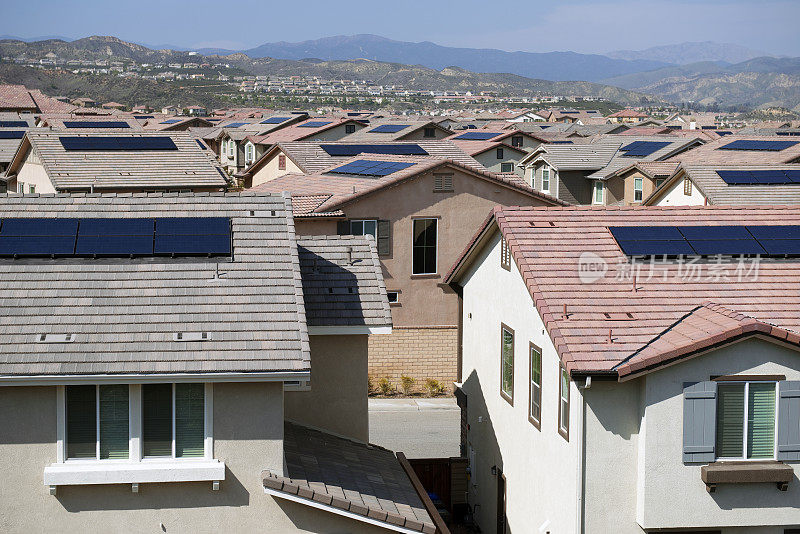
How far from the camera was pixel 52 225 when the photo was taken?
15.0 m

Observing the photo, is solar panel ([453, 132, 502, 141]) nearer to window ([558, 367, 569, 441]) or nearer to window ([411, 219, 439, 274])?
window ([411, 219, 439, 274])

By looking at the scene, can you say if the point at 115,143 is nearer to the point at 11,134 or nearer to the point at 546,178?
→ the point at 11,134

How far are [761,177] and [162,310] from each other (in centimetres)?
2816

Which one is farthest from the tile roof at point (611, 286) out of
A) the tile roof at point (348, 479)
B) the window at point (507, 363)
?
the tile roof at point (348, 479)

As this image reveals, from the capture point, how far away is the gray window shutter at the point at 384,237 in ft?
109

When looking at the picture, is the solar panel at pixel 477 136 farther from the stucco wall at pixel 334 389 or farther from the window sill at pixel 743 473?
the window sill at pixel 743 473

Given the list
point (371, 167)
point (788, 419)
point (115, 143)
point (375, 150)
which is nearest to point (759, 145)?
point (375, 150)

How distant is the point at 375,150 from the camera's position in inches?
1896

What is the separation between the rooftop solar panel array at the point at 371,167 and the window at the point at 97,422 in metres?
23.6

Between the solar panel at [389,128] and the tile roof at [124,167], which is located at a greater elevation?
the solar panel at [389,128]

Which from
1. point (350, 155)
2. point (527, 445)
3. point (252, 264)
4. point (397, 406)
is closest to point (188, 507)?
point (252, 264)

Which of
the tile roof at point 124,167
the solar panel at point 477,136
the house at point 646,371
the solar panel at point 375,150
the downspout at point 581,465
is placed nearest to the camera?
the house at point 646,371

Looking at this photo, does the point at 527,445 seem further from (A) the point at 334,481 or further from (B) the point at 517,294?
(A) the point at 334,481

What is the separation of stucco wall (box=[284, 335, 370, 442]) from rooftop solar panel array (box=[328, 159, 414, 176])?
19.9m
